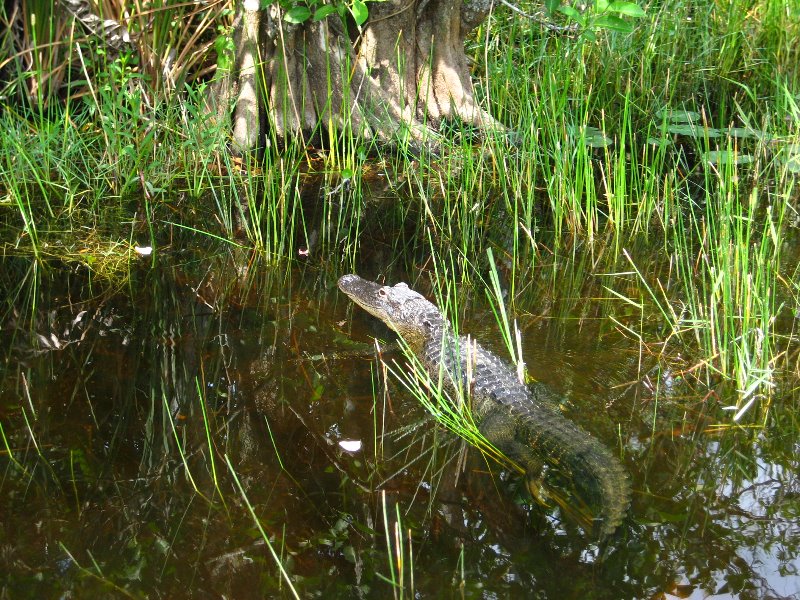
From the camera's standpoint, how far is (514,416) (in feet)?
11.0

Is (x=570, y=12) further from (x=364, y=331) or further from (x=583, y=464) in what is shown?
(x=583, y=464)

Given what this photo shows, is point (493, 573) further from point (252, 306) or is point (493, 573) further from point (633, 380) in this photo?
point (252, 306)

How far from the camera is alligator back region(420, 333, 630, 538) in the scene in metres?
2.77

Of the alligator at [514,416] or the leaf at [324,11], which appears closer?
the alligator at [514,416]

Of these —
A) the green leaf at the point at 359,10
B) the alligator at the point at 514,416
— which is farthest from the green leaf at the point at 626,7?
the alligator at the point at 514,416

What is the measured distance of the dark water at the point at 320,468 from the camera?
243cm

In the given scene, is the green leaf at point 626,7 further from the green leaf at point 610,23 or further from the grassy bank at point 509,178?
the grassy bank at point 509,178

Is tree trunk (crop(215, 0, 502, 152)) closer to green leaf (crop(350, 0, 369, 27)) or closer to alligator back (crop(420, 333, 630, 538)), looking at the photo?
green leaf (crop(350, 0, 369, 27))

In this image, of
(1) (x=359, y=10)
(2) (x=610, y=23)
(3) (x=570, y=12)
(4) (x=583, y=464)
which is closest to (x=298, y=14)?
(1) (x=359, y=10)

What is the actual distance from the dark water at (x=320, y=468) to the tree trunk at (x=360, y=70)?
1958mm

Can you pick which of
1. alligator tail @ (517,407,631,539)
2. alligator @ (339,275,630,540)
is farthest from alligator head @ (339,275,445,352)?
alligator tail @ (517,407,631,539)

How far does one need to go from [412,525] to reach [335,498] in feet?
0.92

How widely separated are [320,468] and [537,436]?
83cm

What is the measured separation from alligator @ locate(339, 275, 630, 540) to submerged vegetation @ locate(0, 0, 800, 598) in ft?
0.36
